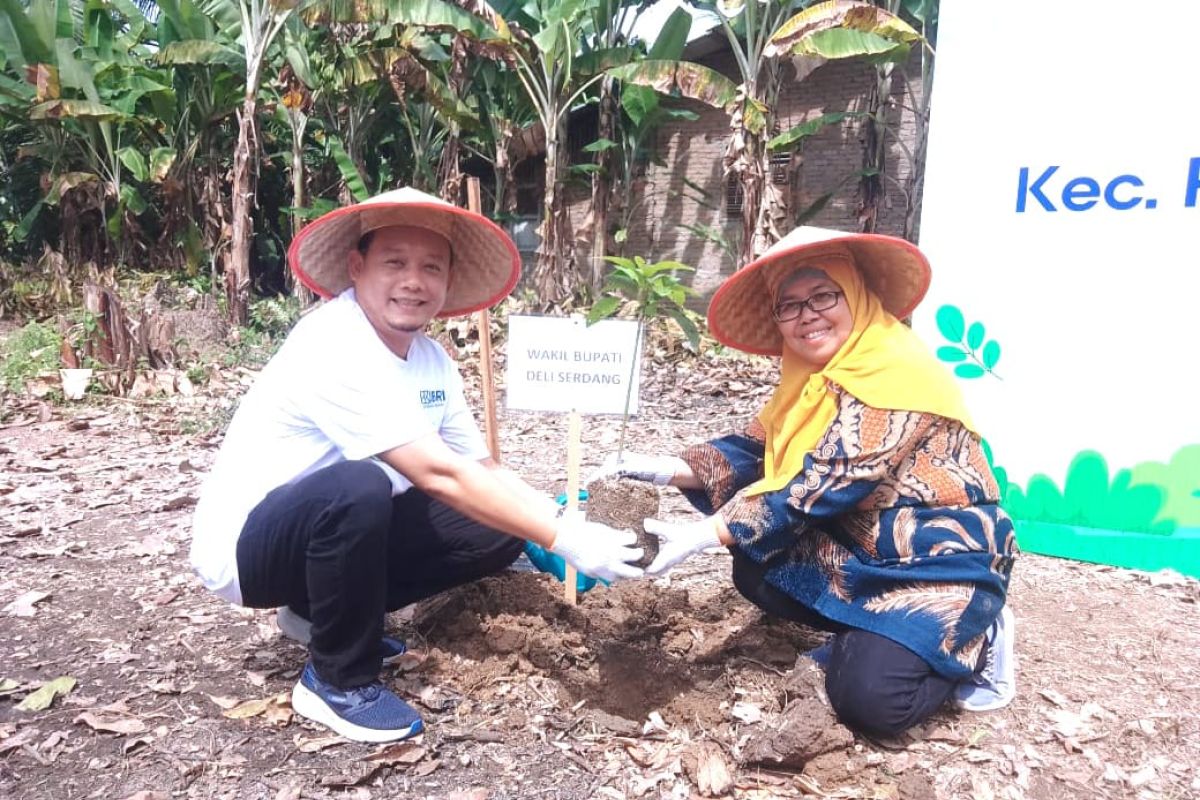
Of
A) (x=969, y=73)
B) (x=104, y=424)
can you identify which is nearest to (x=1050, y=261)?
(x=969, y=73)

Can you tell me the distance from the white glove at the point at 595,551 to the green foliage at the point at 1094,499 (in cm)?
207

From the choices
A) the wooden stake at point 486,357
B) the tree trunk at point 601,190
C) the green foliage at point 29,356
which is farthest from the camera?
the tree trunk at point 601,190

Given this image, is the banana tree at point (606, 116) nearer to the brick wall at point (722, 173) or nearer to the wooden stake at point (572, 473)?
the brick wall at point (722, 173)

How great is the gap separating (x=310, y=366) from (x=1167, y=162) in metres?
2.90

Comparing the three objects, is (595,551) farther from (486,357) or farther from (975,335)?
(975,335)

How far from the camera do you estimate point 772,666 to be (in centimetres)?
221

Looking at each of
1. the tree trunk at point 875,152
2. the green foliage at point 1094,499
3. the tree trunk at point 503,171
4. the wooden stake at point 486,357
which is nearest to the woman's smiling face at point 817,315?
the wooden stake at point 486,357

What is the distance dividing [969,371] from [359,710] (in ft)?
8.29

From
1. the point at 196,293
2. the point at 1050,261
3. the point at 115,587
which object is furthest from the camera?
the point at 196,293

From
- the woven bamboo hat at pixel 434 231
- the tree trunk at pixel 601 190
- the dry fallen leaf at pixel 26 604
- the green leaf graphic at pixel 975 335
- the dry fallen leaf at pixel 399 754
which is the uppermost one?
the tree trunk at pixel 601 190

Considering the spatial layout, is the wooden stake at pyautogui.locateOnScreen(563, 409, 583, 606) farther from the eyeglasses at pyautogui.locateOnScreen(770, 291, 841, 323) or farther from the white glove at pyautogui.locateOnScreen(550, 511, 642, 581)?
the eyeglasses at pyautogui.locateOnScreen(770, 291, 841, 323)

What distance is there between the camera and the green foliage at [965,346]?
10.0 ft

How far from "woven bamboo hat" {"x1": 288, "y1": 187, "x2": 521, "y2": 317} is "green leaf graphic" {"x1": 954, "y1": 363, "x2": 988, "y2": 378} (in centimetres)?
186

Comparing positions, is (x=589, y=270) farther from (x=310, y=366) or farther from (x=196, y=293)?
(x=310, y=366)
